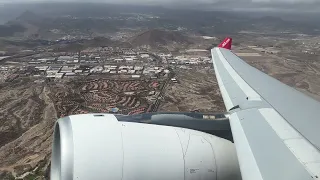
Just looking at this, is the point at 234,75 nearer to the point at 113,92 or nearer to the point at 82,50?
the point at 113,92

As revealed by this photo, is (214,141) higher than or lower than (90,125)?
lower

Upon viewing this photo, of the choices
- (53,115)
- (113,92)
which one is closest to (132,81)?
(113,92)

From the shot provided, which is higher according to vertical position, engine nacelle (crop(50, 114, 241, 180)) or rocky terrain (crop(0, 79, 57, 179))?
engine nacelle (crop(50, 114, 241, 180))

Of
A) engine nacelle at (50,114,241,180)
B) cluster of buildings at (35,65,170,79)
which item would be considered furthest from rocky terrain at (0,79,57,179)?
engine nacelle at (50,114,241,180)

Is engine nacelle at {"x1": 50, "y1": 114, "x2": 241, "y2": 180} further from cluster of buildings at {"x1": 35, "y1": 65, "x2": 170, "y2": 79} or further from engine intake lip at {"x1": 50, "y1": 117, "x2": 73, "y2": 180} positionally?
cluster of buildings at {"x1": 35, "y1": 65, "x2": 170, "y2": 79}

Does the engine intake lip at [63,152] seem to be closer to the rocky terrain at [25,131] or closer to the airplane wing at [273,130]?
the airplane wing at [273,130]

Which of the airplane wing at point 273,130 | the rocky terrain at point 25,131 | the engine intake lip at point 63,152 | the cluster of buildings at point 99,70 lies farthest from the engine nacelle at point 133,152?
the cluster of buildings at point 99,70

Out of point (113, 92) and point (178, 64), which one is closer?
point (113, 92)
